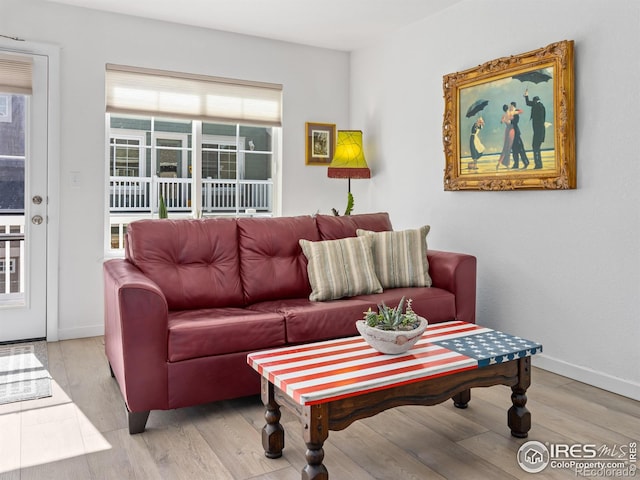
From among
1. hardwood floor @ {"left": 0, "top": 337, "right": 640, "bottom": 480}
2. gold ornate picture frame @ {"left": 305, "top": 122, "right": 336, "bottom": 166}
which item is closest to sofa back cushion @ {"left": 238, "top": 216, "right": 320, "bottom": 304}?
hardwood floor @ {"left": 0, "top": 337, "right": 640, "bottom": 480}

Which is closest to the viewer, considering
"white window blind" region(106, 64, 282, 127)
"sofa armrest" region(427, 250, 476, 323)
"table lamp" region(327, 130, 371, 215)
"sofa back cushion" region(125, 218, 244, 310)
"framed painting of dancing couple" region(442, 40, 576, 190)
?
"sofa back cushion" region(125, 218, 244, 310)

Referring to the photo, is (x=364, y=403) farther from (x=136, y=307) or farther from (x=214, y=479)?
(x=136, y=307)

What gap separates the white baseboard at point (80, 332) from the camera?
3922mm

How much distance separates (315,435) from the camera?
1.74 metres

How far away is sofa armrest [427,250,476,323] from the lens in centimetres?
329

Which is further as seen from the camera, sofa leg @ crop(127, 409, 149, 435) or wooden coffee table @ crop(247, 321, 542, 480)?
sofa leg @ crop(127, 409, 149, 435)

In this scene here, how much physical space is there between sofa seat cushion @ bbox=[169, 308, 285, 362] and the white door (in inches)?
67.5

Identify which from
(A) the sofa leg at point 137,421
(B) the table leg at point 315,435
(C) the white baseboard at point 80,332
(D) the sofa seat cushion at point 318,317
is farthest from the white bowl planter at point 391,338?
(C) the white baseboard at point 80,332

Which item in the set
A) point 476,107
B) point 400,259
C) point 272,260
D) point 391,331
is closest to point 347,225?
point 400,259

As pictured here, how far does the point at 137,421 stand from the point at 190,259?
3.29 feet

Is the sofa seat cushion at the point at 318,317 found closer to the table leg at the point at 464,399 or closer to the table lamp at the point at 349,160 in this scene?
the table leg at the point at 464,399

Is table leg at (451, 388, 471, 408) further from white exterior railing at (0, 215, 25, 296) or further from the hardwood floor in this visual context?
white exterior railing at (0, 215, 25, 296)

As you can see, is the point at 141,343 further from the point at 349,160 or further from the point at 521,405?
the point at 349,160

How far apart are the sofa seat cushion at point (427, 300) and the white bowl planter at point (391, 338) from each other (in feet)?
2.97
